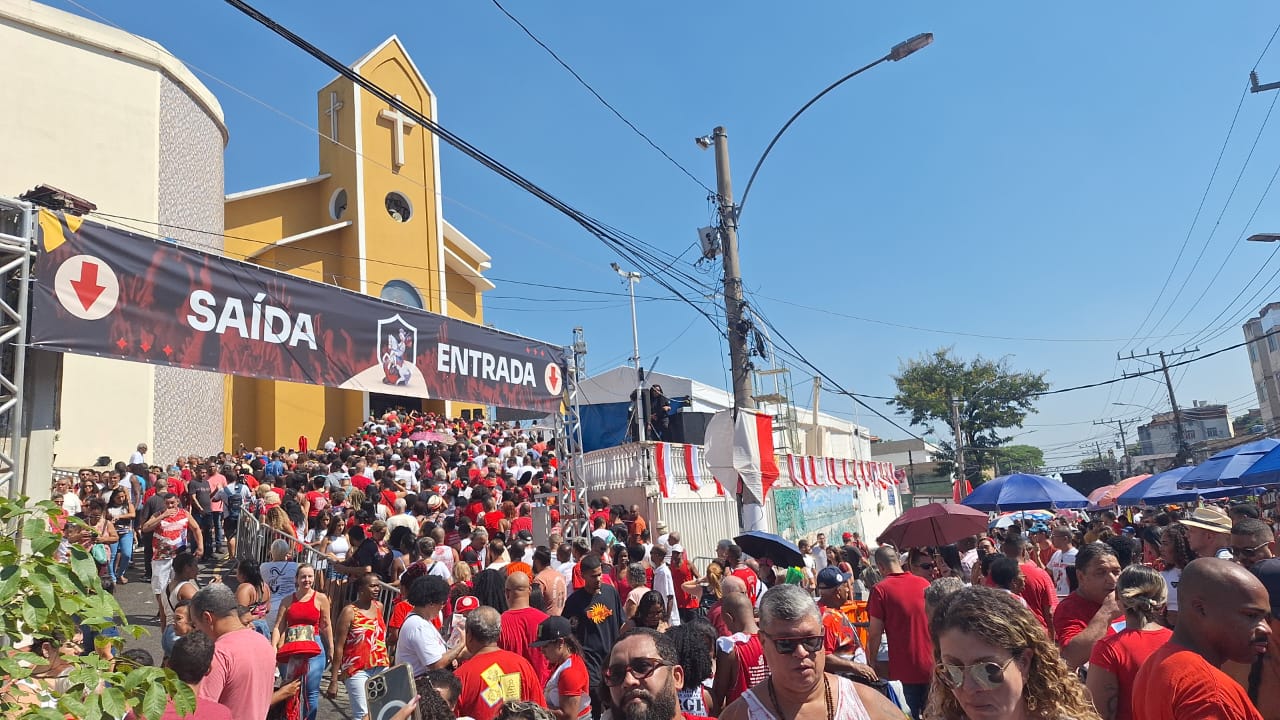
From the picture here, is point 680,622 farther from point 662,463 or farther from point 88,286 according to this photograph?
point 662,463

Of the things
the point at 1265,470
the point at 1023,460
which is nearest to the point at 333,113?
the point at 1265,470

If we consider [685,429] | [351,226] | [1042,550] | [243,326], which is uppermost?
[351,226]

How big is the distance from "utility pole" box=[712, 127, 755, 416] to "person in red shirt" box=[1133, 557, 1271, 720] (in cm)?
947

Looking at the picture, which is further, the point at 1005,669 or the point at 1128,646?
the point at 1128,646

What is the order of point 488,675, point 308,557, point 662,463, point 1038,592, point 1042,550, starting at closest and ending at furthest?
point 488,675 < point 1038,592 < point 308,557 < point 1042,550 < point 662,463

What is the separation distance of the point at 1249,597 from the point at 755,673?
7.75ft

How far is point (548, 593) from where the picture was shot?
740 cm

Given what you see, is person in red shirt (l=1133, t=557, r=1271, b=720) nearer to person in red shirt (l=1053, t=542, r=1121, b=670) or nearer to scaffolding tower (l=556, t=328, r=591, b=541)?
person in red shirt (l=1053, t=542, r=1121, b=670)

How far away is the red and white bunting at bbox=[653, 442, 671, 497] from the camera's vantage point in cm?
1700

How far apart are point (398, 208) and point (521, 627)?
3306 centimetres

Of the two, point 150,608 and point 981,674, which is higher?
point 981,674

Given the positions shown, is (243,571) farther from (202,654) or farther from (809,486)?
(809,486)

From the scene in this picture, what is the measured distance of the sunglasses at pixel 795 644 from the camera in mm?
3057

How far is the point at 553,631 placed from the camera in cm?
513
